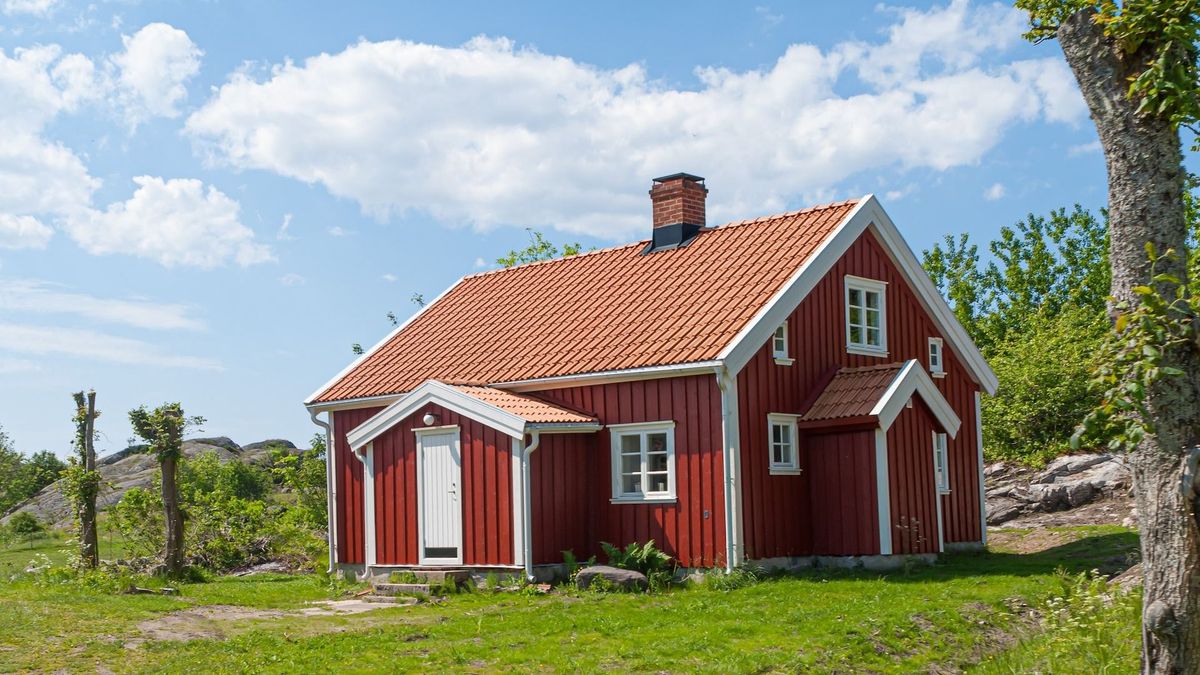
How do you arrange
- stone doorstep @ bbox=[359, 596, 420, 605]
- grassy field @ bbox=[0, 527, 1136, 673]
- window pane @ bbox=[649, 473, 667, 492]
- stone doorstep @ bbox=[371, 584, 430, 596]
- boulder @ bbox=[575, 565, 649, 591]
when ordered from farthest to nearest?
1. window pane @ bbox=[649, 473, 667, 492]
2. stone doorstep @ bbox=[371, 584, 430, 596]
3. stone doorstep @ bbox=[359, 596, 420, 605]
4. boulder @ bbox=[575, 565, 649, 591]
5. grassy field @ bbox=[0, 527, 1136, 673]

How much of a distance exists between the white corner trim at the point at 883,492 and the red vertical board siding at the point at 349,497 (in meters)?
9.38

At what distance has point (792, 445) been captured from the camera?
66.0ft

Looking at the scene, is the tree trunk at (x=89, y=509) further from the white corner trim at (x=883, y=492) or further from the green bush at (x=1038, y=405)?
the green bush at (x=1038, y=405)

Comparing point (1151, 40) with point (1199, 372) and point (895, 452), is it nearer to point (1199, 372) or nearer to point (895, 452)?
point (1199, 372)

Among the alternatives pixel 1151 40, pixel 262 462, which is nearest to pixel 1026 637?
pixel 1151 40

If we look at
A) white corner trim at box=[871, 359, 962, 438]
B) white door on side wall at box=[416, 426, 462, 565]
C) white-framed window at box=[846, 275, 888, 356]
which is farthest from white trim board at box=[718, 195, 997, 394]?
white door on side wall at box=[416, 426, 462, 565]

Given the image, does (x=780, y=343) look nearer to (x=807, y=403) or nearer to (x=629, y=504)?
(x=807, y=403)

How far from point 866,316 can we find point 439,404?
7822mm

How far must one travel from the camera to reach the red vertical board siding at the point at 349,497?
23.2 m

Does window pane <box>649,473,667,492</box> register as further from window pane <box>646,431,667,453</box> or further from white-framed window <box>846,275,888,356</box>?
white-framed window <box>846,275,888,356</box>

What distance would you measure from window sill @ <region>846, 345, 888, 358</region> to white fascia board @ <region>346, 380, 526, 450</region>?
626cm

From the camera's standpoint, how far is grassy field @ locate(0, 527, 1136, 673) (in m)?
12.4

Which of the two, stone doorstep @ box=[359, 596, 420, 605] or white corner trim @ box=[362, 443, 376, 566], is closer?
stone doorstep @ box=[359, 596, 420, 605]

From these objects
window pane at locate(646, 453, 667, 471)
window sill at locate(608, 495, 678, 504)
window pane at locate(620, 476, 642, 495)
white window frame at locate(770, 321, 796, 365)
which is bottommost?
window sill at locate(608, 495, 678, 504)
